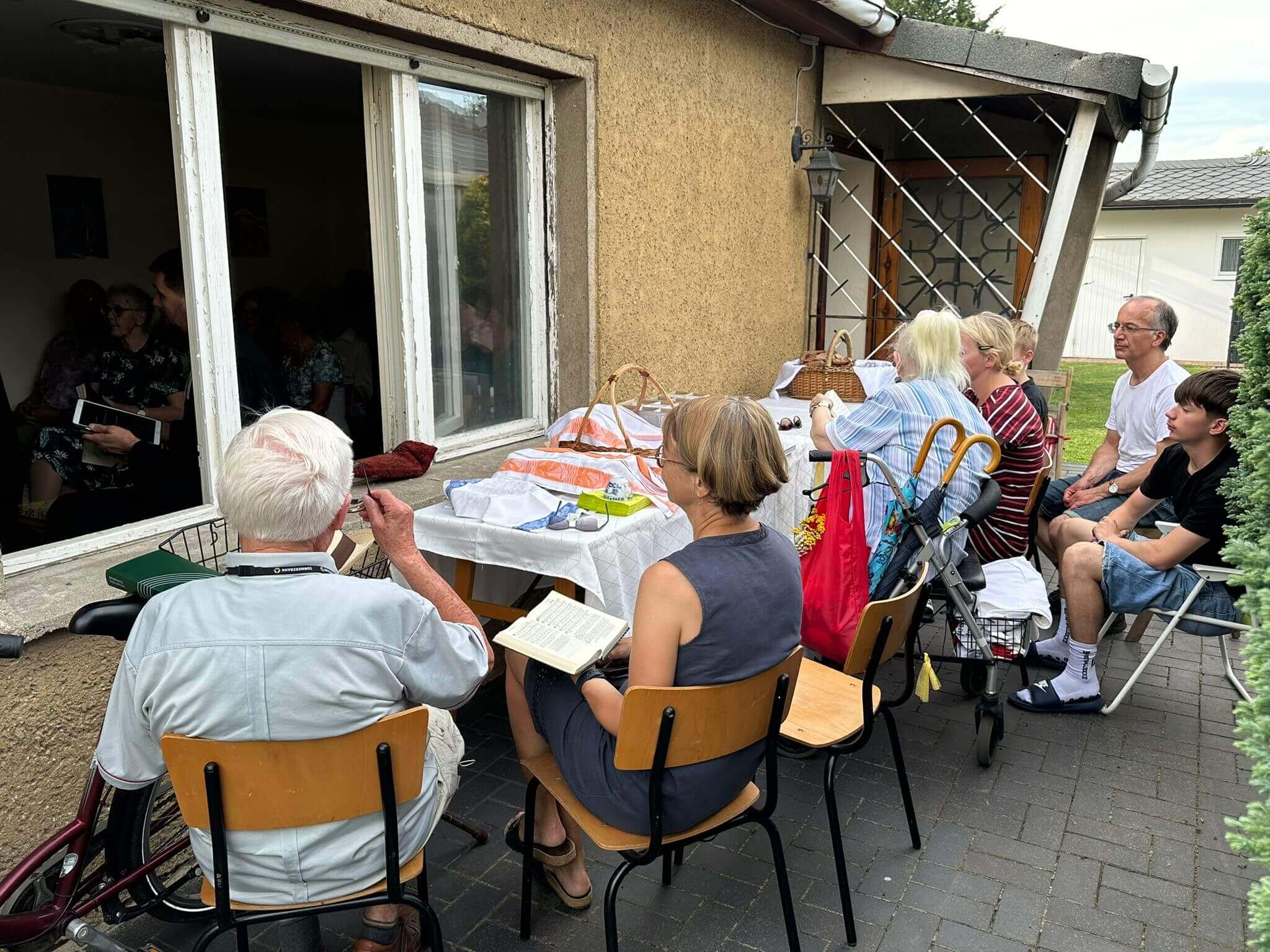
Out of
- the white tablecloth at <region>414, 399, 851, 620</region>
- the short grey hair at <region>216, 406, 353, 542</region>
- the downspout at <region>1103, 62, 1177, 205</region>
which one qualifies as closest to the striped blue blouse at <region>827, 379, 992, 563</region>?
the white tablecloth at <region>414, 399, 851, 620</region>

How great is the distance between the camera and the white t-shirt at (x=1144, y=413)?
504 centimetres

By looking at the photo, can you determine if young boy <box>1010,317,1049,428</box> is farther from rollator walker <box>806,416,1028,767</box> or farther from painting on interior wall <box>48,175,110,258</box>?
painting on interior wall <box>48,175,110,258</box>

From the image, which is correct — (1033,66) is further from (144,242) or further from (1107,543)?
(144,242)

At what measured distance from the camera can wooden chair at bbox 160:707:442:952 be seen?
183cm

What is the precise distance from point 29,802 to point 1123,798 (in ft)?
11.2

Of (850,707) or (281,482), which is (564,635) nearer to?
(281,482)

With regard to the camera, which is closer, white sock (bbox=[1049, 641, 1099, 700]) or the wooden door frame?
white sock (bbox=[1049, 641, 1099, 700])

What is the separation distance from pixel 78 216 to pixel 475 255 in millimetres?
3530

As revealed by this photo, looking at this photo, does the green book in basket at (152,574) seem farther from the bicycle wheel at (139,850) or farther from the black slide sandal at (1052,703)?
the black slide sandal at (1052,703)

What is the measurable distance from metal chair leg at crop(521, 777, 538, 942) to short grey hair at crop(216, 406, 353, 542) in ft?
3.37

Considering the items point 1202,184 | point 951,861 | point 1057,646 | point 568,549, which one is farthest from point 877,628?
point 1202,184

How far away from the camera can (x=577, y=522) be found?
11.0ft

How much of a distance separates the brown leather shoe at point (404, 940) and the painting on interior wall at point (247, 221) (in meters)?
6.40

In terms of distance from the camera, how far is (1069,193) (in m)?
6.34
